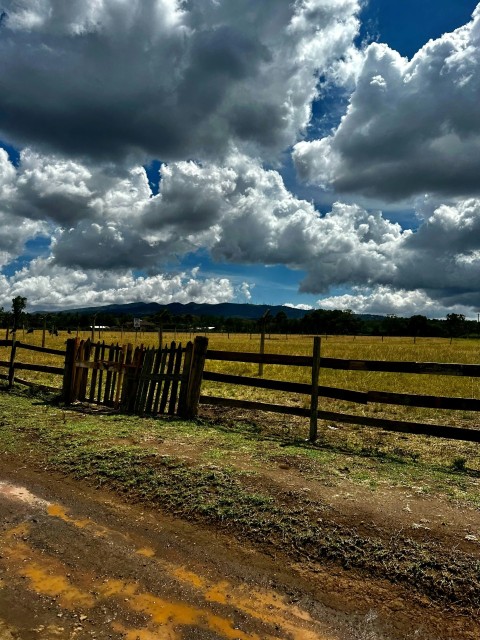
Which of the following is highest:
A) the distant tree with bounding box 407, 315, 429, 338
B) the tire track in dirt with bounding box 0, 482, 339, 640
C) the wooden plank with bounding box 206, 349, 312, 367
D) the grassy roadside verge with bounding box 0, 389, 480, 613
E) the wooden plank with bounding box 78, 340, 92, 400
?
the distant tree with bounding box 407, 315, 429, 338

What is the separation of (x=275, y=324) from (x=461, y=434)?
445ft

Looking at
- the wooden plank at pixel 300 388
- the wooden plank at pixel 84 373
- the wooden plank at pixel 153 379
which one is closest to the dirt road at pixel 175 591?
the wooden plank at pixel 300 388

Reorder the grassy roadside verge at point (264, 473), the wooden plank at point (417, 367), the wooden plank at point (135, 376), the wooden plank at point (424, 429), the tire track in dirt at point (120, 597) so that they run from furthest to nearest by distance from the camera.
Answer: the wooden plank at point (135, 376)
the wooden plank at point (417, 367)
the wooden plank at point (424, 429)
the grassy roadside verge at point (264, 473)
the tire track in dirt at point (120, 597)

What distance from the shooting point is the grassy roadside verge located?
153 inches

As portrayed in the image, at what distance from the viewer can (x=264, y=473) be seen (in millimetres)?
5734

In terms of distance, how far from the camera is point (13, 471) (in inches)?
242

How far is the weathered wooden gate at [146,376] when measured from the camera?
951cm

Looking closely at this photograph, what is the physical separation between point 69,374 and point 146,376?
252 centimetres

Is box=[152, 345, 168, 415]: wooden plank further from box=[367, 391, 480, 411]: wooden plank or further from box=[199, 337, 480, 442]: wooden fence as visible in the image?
box=[367, 391, 480, 411]: wooden plank

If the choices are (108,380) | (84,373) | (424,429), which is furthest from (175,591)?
(84,373)

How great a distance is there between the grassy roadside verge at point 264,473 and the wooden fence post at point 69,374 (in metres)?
1.25

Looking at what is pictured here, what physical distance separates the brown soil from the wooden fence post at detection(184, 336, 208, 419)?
426cm

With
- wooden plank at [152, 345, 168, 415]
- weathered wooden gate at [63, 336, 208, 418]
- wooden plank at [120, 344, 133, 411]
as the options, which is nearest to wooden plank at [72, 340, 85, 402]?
weathered wooden gate at [63, 336, 208, 418]

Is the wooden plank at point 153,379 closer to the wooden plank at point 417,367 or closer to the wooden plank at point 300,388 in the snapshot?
the wooden plank at point 300,388
